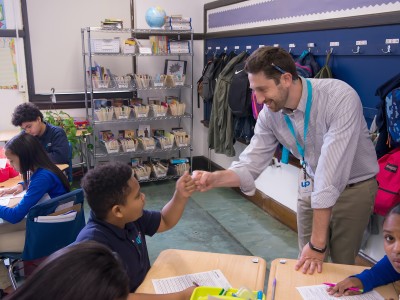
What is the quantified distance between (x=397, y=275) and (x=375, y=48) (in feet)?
5.56

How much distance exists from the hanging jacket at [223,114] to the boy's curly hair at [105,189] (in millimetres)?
2674

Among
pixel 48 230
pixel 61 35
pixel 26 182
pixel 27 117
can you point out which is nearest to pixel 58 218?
pixel 48 230

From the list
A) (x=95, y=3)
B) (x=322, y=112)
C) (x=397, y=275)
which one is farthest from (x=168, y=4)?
(x=397, y=275)

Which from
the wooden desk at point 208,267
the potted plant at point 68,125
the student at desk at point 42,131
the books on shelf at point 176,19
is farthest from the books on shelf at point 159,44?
the wooden desk at point 208,267

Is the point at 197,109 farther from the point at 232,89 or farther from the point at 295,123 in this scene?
the point at 295,123

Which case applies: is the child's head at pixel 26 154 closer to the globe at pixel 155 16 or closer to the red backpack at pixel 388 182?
the red backpack at pixel 388 182

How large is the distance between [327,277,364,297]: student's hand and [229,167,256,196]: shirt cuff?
2.14 ft

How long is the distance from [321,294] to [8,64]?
4620 mm

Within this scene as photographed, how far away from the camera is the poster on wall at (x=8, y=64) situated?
472 centimetres

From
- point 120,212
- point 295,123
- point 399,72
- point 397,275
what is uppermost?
point 399,72

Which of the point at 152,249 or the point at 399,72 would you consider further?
the point at 152,249

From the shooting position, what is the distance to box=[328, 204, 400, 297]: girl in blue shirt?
1.37m

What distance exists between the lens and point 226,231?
3.69 meters

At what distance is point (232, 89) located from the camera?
3846 millimetres
